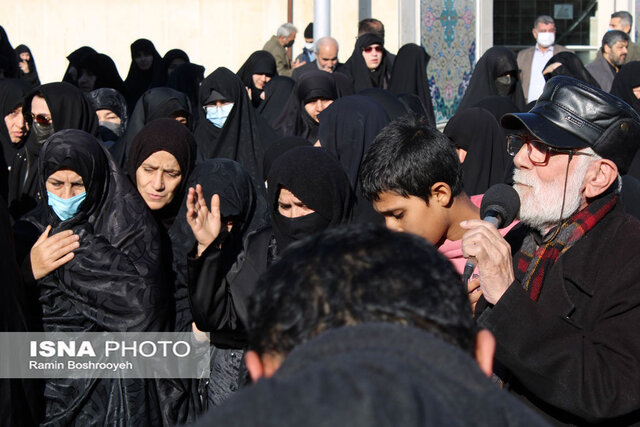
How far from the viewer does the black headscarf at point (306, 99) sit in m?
6.36

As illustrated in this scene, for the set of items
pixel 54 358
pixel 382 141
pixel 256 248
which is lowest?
pixel 54 358

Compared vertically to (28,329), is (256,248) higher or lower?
higher

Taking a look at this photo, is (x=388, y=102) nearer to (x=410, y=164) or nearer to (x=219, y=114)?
(x=219, y=114)

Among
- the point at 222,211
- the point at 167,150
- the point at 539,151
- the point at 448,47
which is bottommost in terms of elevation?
the point at 222,211

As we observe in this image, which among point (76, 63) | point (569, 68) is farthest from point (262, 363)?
point (76, 63)

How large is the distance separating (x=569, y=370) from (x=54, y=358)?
2.01 metres

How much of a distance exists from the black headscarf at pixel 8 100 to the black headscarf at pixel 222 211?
8.52 feet

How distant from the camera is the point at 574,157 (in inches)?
86.5

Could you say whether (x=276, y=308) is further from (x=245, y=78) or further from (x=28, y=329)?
(x=245, y=78)

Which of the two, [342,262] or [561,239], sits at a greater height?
[342,262]

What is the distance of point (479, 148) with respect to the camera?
4855 millimetres

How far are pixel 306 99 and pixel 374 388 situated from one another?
5.61 metres

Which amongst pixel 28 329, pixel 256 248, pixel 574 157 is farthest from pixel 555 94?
pixel 28 329

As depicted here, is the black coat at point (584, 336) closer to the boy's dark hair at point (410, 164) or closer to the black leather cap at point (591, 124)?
the black leather cap at point (591, 124)
